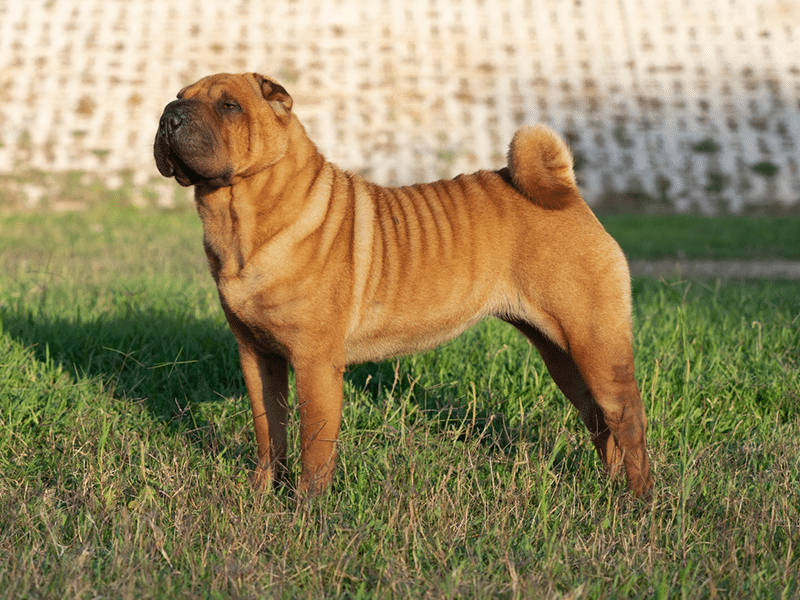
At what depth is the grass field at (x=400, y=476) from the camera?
2.35 metres

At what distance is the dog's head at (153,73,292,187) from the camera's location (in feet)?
9.43

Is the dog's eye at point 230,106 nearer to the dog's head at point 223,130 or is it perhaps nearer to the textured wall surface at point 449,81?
the dog's head at point 223,130

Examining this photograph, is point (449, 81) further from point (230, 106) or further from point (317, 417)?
point (317, 417)

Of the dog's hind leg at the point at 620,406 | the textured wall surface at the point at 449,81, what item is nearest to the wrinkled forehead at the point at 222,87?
the dog's hind leg at the point at 620,406

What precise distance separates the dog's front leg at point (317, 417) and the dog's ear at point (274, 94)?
1.12 m

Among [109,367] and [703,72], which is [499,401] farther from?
[703,72]

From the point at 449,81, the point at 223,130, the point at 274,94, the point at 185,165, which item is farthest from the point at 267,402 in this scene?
the point at 449,81

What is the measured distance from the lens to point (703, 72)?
14922 millimetres

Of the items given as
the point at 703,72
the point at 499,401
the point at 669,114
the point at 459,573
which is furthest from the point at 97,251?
the point at 703,72

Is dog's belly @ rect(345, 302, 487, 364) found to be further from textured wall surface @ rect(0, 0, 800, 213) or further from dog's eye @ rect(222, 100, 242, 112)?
textured wall surface @ rect(0, 0, 800, 213)

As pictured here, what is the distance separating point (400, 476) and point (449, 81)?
1281 centimetres

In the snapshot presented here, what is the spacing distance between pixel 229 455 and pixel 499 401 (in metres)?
1.40

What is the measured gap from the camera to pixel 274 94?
3.15 m

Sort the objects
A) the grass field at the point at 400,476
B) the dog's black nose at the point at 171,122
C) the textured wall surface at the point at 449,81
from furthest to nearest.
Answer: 1. the textured wall surface at the point at 449,81
2. the dog's black nose at the point at 171,122
3. the grass field at the point at 400,476
